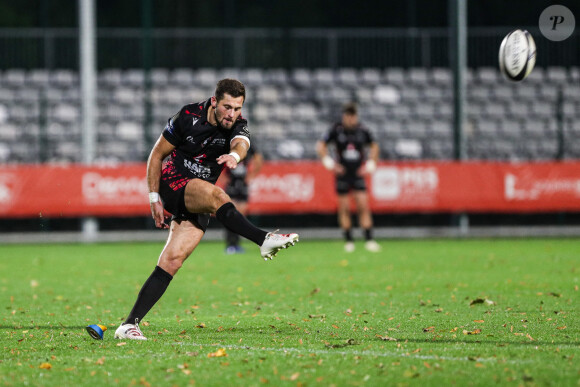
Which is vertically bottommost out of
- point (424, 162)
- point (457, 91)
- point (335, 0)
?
point (424, 162)

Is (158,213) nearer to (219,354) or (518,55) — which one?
(219,354)

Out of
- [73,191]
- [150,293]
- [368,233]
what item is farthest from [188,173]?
[73,191]

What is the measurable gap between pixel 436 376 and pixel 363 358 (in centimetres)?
73

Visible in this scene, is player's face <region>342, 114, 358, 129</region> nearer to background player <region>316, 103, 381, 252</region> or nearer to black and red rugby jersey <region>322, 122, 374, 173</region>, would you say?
background player <region>316, 103, 381, 252</region>

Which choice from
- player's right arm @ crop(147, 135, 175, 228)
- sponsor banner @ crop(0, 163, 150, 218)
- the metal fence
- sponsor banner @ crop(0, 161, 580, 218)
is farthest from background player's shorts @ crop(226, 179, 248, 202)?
the metal fence

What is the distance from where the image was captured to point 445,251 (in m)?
17.8

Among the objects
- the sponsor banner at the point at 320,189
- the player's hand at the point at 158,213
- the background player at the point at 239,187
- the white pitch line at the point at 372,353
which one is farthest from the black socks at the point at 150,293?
the sponsor banner at the point at 320,189

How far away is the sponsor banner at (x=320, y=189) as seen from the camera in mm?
20969

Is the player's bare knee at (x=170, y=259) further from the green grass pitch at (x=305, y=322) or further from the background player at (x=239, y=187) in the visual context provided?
the background player at (x=239, y=187)

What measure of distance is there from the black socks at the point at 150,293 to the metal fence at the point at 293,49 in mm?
21245

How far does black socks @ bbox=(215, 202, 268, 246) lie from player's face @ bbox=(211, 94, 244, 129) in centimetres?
65

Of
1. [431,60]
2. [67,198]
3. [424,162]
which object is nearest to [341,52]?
[431,60]

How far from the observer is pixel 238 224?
6914mm

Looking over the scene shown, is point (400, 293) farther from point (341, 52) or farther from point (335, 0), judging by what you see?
point (335, 0)
